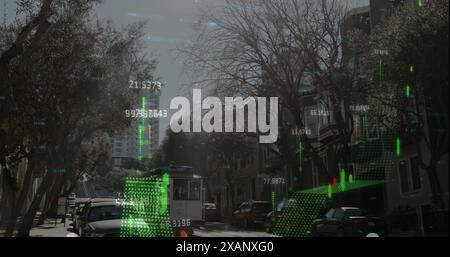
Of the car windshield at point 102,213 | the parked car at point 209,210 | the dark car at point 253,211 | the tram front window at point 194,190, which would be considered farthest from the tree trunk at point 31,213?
the dark car at point 253,211

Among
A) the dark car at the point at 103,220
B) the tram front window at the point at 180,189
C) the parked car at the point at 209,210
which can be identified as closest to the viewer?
the tram front window at the point at 180,189

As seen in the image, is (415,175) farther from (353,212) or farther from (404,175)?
(353,212)

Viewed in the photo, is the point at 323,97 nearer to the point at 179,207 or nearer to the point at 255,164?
the point at 255,164

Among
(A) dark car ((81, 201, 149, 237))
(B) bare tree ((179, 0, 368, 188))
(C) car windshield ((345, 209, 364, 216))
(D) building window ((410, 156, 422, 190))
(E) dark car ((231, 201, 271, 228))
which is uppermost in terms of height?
(B) bare tree ((179, 0, 368, 188))

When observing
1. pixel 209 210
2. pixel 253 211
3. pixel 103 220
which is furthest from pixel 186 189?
pixel 253 211

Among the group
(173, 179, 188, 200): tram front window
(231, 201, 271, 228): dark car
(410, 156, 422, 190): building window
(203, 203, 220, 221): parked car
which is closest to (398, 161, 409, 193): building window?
(410, 156, 422, 190): building window

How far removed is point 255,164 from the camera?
21.3m

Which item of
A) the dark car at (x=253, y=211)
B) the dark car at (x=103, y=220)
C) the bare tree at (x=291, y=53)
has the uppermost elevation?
the bare tree at (x=291, y=53)

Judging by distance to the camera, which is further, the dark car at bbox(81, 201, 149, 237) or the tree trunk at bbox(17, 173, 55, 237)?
the tree trunk at bbox(17, 173, 55, 237)

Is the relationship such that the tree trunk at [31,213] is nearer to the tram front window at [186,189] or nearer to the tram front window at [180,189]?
the tram front window at [186,189]

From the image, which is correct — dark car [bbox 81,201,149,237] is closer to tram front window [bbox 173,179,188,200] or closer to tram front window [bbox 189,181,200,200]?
tram front window [bbox 173,179,188,200]

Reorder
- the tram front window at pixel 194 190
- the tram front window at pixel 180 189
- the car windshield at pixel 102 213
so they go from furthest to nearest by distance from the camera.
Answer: the car windshield at pixel 102 213, the tram front window at pixel 194 190, the tram front window at pixel 180 189
